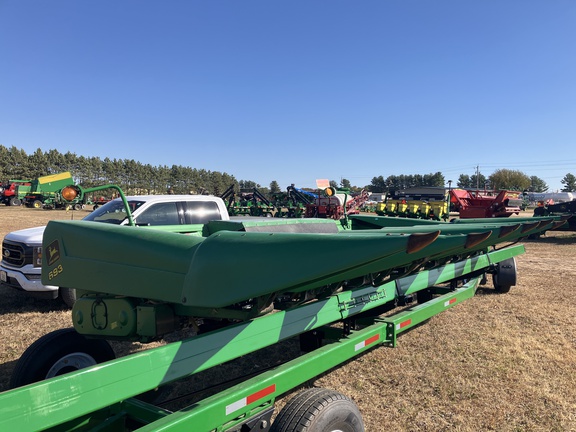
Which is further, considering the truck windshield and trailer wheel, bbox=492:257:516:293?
trailer wheel, bbox=492:257:516:293

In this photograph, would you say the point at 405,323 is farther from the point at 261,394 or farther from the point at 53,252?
the point at 53,252

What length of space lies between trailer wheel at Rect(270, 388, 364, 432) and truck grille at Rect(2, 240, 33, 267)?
5.04 m

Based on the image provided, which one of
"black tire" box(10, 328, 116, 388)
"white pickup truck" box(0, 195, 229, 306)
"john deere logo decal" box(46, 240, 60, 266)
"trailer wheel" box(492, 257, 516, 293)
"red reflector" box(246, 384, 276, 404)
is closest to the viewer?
"red reflector" box(246, 384, 276, 404)

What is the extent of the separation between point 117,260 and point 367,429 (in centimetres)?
215

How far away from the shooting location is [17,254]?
5.73m

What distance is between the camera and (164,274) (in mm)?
2080

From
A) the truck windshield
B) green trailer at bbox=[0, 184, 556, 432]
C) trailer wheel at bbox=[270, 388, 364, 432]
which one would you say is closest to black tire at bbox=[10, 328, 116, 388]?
green trailer at bbox=[0, 184, 556, 432]

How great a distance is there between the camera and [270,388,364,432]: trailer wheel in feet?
6.63

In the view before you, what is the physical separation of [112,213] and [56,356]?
362 cm

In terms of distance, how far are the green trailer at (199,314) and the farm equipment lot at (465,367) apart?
0.71 metres

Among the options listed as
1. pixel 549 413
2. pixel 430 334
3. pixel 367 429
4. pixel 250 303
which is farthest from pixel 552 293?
pixel 250 303

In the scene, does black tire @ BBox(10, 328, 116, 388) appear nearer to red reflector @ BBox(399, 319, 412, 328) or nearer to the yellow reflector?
the yellow reflector

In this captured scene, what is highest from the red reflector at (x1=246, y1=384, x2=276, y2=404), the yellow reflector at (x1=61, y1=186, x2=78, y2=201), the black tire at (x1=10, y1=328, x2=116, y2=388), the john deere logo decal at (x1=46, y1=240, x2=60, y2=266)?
the yellow reflector at (x1=61, y1=186, x2=78, y2=201)

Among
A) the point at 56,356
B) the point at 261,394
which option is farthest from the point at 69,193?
the point at 261,394
